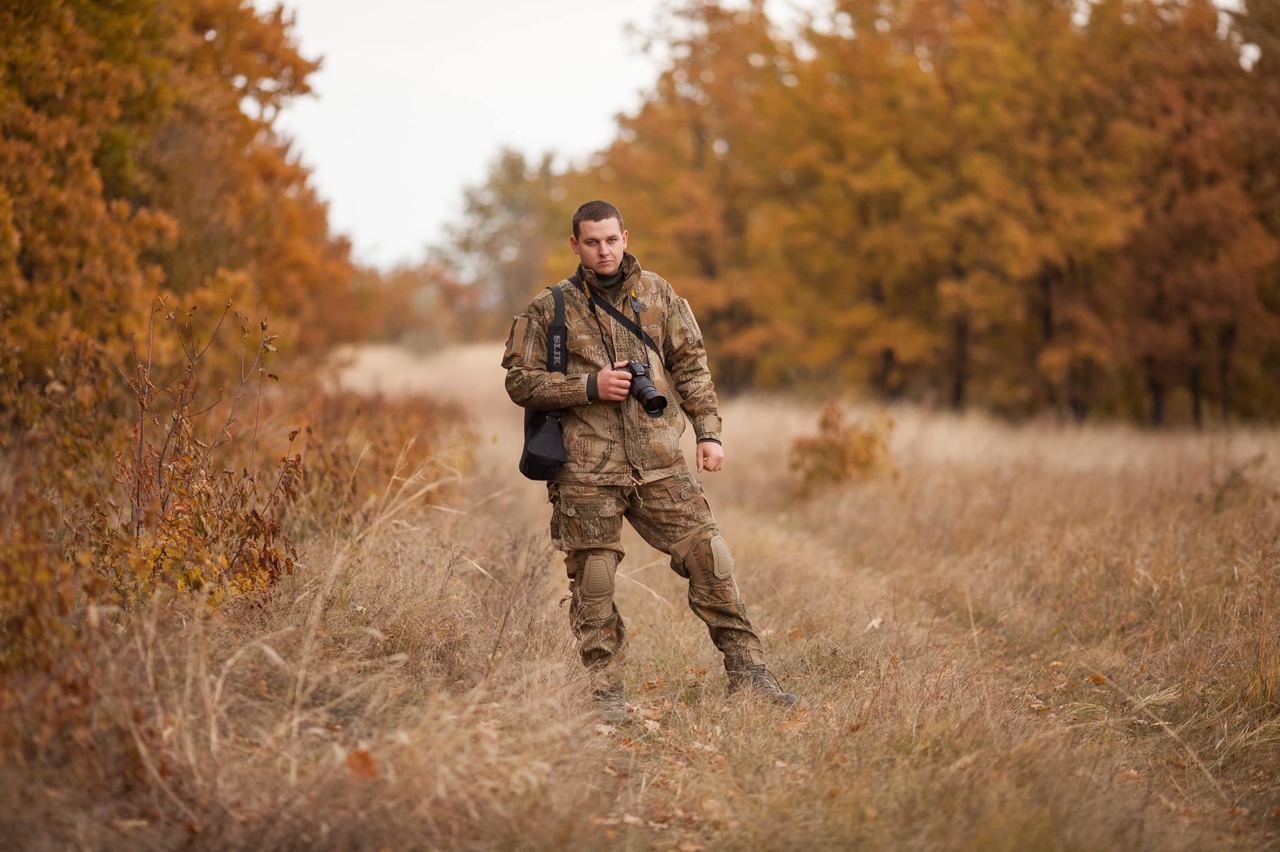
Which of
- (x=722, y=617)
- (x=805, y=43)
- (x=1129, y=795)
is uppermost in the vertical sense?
(x=805, y=43)

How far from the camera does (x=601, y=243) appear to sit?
14.3 ft

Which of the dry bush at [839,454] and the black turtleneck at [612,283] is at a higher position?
the black turtleneck at [612,283]

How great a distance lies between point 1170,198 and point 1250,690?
16.3 m

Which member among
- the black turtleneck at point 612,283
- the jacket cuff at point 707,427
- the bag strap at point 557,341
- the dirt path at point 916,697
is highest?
the black turtleneck at point 612,283

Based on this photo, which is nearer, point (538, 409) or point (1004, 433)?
point (538, 409)

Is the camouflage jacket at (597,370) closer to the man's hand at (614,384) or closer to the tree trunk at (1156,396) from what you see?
the man's hand at (614,384)

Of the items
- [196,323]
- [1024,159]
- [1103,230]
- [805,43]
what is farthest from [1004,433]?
[196,323]

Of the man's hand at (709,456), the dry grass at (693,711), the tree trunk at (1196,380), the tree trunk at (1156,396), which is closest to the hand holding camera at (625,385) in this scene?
the man's hand at (709,456)

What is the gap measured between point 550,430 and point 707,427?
0.66 metres

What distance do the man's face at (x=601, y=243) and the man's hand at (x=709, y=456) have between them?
0.82 meters

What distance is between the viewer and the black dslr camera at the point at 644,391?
4125mm

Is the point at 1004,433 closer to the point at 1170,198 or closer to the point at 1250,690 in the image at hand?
the point at 1170,198

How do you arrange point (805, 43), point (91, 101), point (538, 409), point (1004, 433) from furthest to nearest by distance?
point (805, 43) → point (1004, 433) → point (91, 101) → point (538, 409)

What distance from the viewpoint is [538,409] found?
443cm
